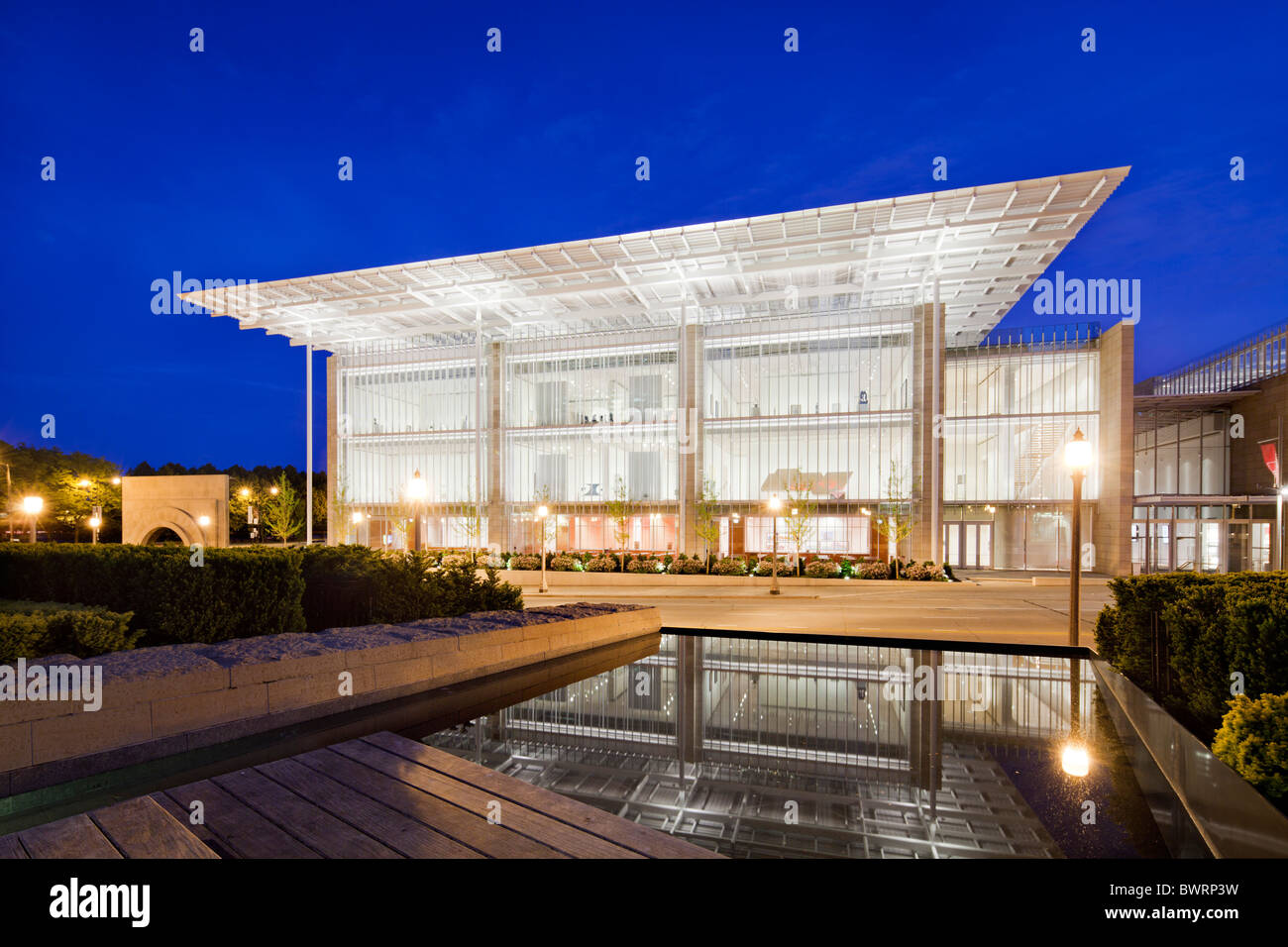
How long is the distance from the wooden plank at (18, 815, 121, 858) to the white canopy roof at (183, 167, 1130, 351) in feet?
91.1

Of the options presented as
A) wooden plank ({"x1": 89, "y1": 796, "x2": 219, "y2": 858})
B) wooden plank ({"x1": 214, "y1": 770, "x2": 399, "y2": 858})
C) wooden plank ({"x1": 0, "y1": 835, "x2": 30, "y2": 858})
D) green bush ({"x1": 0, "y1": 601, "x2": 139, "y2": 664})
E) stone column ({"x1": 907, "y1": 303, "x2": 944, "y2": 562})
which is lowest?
wooden plank ({"x1": 214, "y1": 770, "x2": 399, "y2": 858})

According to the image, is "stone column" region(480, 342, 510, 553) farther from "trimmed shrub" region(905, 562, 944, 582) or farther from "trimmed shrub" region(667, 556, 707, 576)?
"trimmed shrub" region(905, 562, 944, 582)

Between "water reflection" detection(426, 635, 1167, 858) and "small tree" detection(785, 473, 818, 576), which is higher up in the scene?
"small tree" detection(785, 473, 818, 576)

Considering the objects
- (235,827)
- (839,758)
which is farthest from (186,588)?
(839,758)

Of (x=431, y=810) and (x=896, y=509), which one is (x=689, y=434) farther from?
(x=431, y=810)

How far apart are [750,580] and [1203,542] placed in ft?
76.7

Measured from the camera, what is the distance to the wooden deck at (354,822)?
3.58m

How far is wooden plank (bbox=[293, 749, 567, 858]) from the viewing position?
145 inches

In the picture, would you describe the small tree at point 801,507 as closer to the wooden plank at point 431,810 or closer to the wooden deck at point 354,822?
the wooden plank at point 431,810

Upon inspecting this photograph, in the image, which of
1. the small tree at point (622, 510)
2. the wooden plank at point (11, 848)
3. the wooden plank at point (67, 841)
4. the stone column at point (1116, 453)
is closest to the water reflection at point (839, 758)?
the wooden plank at point (67, 841)

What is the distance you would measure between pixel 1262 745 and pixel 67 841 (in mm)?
7533

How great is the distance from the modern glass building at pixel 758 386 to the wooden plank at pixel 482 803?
28.0 metres

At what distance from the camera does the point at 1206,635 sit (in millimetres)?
6617

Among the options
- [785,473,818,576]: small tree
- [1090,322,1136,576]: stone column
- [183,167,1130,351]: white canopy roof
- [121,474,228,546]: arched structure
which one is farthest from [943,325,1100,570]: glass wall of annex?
[121,474,228,546]: arched structure
